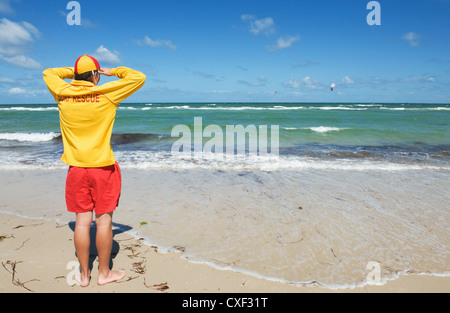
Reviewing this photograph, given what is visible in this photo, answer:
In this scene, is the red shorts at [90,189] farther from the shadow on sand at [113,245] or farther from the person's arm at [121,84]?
the shadow on sand at [113,245]

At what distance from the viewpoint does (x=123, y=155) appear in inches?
366

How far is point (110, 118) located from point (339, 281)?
101 inches

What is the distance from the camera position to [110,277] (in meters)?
2.53

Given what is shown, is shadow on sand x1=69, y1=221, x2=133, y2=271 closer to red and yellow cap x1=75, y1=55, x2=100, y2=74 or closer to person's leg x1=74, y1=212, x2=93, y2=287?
person's leg x1=74, y1=212, x2=93, y2=287

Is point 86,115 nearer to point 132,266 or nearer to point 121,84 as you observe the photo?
point 121,84

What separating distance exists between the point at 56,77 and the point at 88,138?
61 centimetres

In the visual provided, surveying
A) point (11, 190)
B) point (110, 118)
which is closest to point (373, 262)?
point (110, 118)

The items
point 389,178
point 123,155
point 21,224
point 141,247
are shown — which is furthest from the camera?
point 123,155

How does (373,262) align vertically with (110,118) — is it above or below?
below

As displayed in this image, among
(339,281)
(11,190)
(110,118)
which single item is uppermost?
(110,118)

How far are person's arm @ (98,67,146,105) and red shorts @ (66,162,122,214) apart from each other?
24.3 inches

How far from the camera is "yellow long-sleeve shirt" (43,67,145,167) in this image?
2.21 metres

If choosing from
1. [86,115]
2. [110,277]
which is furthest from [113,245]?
[86,115]
